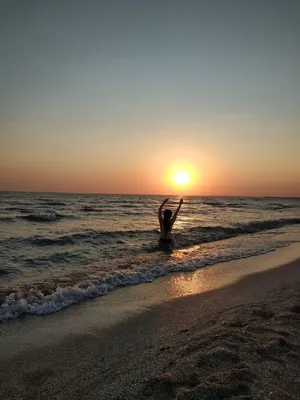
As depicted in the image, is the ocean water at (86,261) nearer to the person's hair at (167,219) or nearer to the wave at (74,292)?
the wave at (74,292)

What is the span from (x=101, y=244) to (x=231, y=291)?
8170 millimetres

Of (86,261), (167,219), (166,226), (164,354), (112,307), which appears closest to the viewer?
(164,354)

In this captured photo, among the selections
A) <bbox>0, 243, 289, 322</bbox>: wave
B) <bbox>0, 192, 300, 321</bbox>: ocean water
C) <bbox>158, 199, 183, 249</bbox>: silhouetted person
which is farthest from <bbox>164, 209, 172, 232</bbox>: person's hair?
<bbox>0, 243, 289, 322</bbox>: wave

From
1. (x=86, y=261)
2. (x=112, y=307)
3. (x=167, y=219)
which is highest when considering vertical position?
(x=167, y=219)

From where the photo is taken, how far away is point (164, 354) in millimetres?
4105

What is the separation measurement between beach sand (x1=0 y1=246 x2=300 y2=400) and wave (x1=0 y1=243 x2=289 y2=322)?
1.21 ft

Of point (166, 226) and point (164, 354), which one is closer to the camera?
point (164, 354)

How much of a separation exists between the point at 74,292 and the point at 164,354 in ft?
10.7

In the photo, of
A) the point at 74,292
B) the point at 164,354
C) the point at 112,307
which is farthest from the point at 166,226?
the point at 164,354

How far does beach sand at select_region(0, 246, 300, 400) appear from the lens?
3248 mm

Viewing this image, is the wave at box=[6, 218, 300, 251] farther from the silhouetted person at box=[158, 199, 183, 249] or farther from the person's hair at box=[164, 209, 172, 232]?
the person's hair at box=[164, 209, 172, 232]

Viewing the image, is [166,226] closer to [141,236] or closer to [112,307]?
[141,236]

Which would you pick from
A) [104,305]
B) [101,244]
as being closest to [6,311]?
[104,305]

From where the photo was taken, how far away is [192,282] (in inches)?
324
